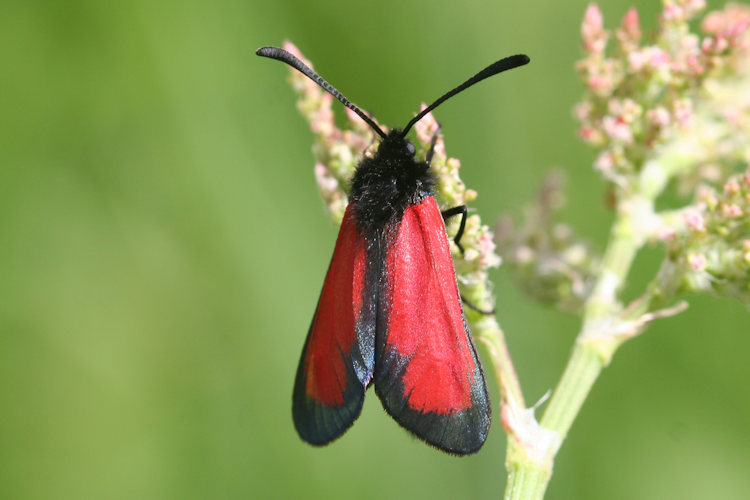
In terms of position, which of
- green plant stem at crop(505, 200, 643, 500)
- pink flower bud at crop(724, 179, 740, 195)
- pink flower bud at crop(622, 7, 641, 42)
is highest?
pink flower bud at crop(622, 7, 641, 42)

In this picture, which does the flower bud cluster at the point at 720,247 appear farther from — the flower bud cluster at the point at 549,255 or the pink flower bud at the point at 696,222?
the flower bud cluster at the point at 549,255

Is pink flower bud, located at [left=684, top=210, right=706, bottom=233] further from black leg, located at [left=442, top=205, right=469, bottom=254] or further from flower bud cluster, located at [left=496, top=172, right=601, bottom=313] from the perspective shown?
black leg, located at [left=442, top=205, right=469, bottom=254]

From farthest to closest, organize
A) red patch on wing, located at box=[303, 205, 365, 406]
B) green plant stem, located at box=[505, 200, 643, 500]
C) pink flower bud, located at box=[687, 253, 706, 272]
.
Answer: red patch on wing, located at box=[303, 205, 365, 406], pink flower bud, located at box=[687, 253, 706, 272], green plant stem, located at box=[505, 200, 643, 500]

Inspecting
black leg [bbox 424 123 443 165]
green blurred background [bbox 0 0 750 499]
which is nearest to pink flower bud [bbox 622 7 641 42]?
black leg [bbox 424 123 443 165]

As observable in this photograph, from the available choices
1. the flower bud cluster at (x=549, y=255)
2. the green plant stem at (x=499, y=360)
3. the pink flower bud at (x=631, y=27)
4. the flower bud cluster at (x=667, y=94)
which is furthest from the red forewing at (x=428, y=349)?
the pink flower bud at (x=631, y=27)

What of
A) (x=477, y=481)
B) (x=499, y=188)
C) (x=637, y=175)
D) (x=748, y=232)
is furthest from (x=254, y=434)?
(x=748, y=232)

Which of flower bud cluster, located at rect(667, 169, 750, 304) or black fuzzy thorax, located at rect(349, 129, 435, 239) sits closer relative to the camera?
flower bud cluster, located at rect(667, 169, 750, 304)

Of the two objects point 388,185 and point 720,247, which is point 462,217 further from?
point 720,247

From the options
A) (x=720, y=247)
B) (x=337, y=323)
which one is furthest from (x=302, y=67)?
(x=720, y=247)
